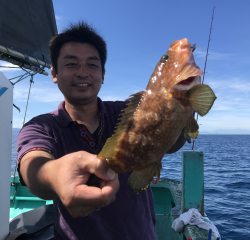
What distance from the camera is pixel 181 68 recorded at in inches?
70.0

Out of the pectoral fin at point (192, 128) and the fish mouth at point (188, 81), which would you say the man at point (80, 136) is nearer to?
the pectoral fin at point (192, 128)

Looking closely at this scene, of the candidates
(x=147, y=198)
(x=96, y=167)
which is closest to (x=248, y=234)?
(x=147, y=198)

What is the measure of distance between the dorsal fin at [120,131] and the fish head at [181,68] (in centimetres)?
31

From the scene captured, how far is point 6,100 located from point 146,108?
8.81ft

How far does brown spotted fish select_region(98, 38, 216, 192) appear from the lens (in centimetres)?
161

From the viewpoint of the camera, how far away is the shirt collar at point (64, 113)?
2.39 metres

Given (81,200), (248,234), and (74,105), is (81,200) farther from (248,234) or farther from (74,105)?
(248,234)

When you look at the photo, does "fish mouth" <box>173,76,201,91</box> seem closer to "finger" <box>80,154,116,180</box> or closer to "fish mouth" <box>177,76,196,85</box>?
"fish mouth" <box>177,76,196,85</box>

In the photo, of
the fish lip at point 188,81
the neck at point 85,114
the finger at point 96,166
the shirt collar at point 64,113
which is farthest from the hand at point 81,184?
the neck at point 85,114

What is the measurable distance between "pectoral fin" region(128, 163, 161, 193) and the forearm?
2.08 feet

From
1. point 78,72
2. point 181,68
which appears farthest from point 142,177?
point 78,72

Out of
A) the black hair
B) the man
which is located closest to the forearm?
the man

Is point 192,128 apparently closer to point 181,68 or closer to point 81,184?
point 181,68

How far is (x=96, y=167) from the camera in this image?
117 centimetres
